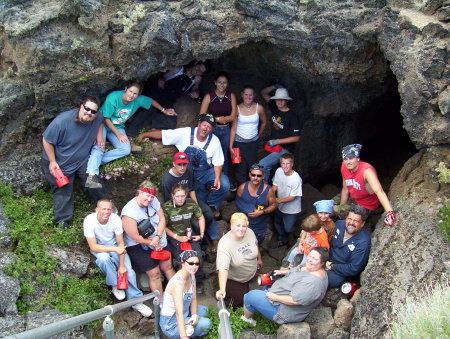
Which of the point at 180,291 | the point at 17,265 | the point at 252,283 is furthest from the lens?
the point at 252,283

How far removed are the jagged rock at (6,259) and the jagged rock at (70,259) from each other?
0.52m

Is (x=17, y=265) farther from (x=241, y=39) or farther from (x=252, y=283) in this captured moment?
(x=241, y=39)

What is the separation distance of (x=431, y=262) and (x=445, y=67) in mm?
2683

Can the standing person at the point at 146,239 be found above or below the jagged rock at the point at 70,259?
above

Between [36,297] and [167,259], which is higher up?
[167,259]

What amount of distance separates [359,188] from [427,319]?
271 cm

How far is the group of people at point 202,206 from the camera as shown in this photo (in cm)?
736

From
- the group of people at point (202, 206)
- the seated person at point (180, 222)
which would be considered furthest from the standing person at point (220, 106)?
the seated person at point (180, 222)

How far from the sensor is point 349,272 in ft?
25.5

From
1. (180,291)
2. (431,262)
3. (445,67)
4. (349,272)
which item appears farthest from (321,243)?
(445,67)

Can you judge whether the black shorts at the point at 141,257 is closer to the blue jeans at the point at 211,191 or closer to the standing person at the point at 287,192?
the blue jeans at the point at 211,191

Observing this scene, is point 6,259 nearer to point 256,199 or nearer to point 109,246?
point 109,246

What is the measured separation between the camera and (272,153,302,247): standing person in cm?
917

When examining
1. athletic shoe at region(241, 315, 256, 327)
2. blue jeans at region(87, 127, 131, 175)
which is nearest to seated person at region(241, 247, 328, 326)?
athletic shoe at region(241, 315, 256, 327)
